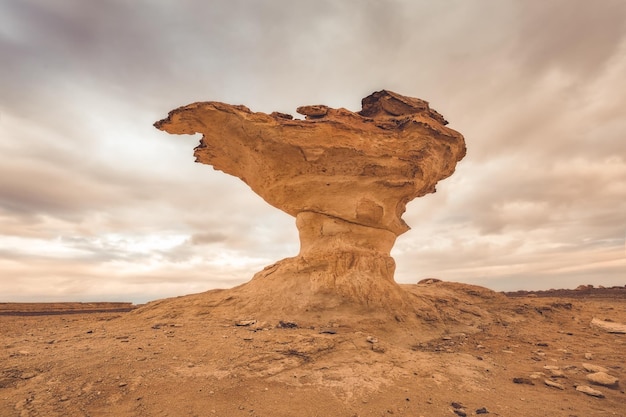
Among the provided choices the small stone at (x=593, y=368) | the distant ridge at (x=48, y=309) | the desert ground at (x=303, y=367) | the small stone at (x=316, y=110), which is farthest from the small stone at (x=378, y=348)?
the distant ridge at (x=48, y=309)

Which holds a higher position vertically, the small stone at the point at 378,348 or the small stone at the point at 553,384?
the small stone at the point at 378,348

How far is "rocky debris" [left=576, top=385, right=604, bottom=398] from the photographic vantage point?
556 cm

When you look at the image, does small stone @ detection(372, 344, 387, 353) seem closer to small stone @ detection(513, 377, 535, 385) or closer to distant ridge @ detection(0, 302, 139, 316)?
small stone @ detection(513, 377, 535, 385)

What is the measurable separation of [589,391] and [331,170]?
8015 millimetres

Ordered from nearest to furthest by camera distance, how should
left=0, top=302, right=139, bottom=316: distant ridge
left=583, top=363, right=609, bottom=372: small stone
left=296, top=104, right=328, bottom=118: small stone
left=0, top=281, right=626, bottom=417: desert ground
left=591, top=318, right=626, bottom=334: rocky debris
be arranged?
left=0, top=281, right=626, bottom=417: desert ground < left=583, top=363, right=609, bottom=372: small stone < left=591, top=318, right=626, bottom=334: rocky debris < left=296, top=104, right=328, bottom=118: small stone < left=0, top=302, right=139, bottom=316: distant ridge

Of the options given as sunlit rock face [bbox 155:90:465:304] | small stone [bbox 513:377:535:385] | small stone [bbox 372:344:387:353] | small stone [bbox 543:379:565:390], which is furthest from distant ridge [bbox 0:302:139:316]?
small stone [bbox 543:379:565:390]

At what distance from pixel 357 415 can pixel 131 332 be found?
583 cm

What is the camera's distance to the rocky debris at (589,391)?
5.56 metres

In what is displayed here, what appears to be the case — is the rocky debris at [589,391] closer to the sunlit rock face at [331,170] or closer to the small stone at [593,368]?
the small stone at [593,368]

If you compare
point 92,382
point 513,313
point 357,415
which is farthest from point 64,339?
point 513,313

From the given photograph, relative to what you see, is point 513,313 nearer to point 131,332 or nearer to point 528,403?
point 528,403

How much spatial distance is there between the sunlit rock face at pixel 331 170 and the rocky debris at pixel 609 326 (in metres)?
6.68

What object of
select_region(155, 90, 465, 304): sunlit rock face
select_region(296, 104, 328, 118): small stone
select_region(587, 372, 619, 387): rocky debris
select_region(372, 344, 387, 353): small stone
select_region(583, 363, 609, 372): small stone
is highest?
select_region(296, 104, 328, 118): small stone

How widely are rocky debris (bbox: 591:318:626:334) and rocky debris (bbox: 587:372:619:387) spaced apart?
557 centimetres
